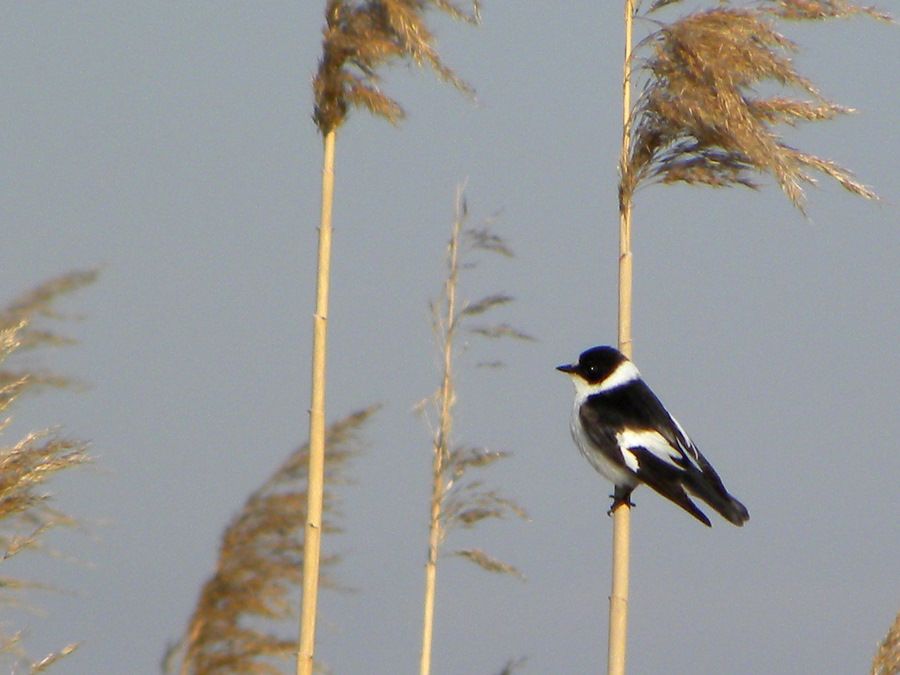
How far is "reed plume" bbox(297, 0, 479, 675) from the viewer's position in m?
4.31

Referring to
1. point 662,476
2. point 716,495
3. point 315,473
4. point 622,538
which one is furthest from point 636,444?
point 315,473

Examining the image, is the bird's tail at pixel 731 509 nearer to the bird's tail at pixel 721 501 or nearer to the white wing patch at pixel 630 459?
the bird's tail at pixel 721 501

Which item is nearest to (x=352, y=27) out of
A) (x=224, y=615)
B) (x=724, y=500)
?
(x=724, y=500)

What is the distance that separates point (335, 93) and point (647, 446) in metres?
1.66

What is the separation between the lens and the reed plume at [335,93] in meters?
4.31

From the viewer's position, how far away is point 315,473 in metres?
4.32

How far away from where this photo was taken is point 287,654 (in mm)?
5625

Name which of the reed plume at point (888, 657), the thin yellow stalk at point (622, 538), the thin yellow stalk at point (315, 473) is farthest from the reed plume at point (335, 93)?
the reed plume at point (888, 657)

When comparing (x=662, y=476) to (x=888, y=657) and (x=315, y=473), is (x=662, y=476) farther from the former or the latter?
(x=315, y=473)

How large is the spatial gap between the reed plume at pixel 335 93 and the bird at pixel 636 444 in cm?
103

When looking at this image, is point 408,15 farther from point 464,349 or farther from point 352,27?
point 464,349

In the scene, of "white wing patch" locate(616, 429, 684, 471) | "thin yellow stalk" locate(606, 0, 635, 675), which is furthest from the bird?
"thin yellow stalk" locate(606, 0, 635, 675)

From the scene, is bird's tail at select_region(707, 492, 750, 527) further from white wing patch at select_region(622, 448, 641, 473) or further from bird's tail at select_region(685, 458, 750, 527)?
white wing patch at select_region(622, 448, 641, 473)

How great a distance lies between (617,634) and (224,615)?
2.16 meters
